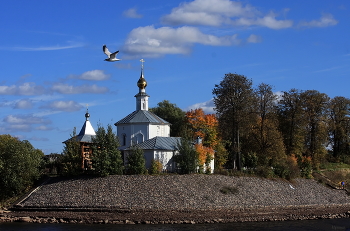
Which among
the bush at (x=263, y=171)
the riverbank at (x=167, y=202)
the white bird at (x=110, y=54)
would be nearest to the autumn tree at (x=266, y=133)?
the bush at (x=263, y=171)

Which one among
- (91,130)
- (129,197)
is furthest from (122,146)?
(129,197)

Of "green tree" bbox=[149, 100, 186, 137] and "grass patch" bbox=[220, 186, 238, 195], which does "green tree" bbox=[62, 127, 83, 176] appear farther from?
"green tree" bbox=[149, 100, 186, 137]

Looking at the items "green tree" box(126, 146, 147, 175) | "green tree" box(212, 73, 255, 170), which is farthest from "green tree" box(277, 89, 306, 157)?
"green tree" box(126, 146, 147, 175)

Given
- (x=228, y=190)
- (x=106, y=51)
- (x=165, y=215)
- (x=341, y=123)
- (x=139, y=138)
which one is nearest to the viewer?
(x=106, y=51)

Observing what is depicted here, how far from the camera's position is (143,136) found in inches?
2067

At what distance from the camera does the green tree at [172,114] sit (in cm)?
7150

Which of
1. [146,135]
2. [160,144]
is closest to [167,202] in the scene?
[160,144]

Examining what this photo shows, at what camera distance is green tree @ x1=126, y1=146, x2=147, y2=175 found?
4541 cm

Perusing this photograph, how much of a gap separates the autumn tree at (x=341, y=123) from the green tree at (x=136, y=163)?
3320 cm

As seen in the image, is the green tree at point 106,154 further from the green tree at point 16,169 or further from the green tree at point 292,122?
the green tree at point 292,122

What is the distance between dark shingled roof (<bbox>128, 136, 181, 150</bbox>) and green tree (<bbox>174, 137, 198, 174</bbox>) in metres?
1.22

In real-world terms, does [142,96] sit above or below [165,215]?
above

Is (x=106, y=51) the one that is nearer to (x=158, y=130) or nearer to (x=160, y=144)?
(x=160, y=144)

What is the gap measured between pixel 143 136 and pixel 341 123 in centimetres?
3122
